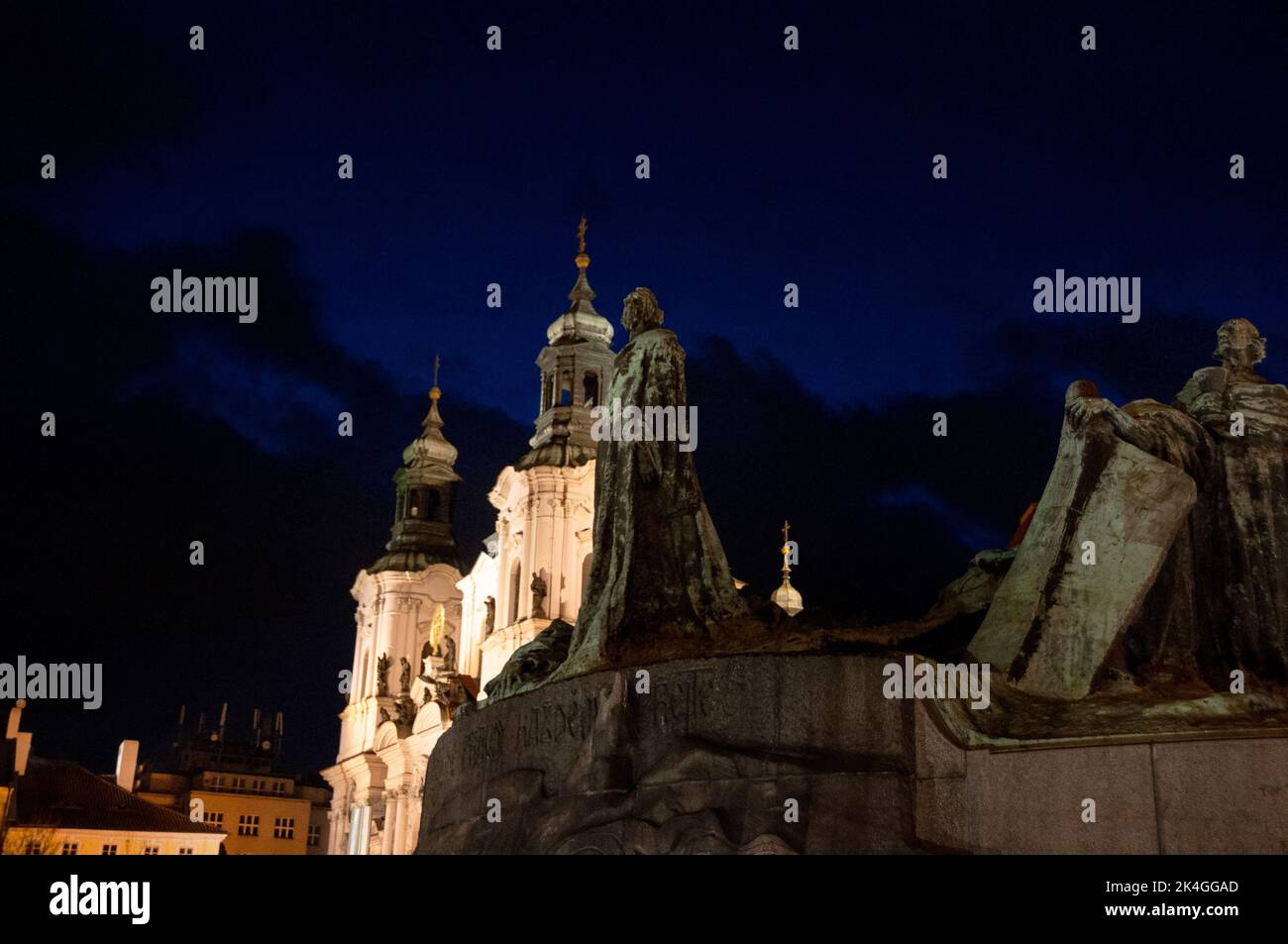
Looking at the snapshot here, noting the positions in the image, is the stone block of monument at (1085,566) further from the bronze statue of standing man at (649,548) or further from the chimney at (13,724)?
the chimney at (13,724)

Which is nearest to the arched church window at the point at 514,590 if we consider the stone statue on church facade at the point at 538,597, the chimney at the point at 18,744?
the stone statue on church facade at the point at 538,597

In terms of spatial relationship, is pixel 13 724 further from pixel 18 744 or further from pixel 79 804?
pixel 79 804

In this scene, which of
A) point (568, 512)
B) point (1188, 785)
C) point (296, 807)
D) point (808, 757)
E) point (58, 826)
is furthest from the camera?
point (296, 807)

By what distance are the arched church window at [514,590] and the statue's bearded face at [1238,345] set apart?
46.6 metres

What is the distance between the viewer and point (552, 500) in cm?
5662

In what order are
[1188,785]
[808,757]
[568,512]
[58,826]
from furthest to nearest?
[568,512] → [58,826] → [808,757] → [1188,785]

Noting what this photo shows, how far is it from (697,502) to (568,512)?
148 feet

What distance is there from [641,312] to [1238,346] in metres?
4.64

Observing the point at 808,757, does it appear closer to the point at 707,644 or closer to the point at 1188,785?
the point at 707,644

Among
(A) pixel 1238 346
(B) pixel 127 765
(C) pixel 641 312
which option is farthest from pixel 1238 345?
(B) pixel 127 765

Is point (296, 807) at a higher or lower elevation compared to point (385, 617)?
lower

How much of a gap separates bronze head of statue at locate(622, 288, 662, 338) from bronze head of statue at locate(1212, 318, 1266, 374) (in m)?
4.39
